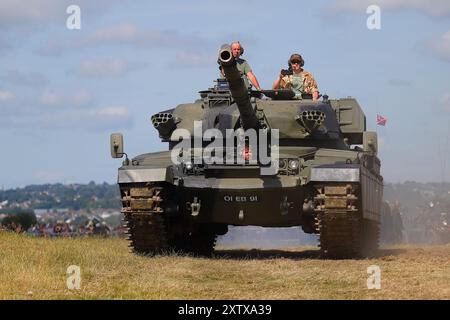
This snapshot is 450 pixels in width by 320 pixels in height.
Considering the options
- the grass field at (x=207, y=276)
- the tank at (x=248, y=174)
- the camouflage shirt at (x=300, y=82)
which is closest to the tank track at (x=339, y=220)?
the tank at (x=248, y=174)

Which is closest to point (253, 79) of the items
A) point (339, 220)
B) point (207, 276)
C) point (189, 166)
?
point (189, 166)

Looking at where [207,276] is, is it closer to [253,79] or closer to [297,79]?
[253,79]

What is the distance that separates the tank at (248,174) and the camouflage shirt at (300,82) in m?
0.85

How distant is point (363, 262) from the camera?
55.4 ft

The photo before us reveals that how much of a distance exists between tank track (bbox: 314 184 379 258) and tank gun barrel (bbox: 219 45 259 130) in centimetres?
186

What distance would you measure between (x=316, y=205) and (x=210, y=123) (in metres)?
3.15

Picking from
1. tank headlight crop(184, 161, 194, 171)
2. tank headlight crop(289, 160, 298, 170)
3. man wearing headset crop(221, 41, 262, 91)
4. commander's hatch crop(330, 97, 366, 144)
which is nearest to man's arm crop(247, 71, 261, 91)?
man wearing headset crop(221, 41, 262, 91)

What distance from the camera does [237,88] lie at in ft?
55.7

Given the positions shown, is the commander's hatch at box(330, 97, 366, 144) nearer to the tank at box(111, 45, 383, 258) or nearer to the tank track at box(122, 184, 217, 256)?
the tank at box(111, 45, 383, 258)

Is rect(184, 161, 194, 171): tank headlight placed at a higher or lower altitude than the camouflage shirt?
lower

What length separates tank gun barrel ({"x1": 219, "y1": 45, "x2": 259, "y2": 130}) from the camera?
1541 cm

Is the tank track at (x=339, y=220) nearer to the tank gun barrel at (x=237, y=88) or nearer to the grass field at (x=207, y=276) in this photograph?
the grass field at (x=207, y=276)
